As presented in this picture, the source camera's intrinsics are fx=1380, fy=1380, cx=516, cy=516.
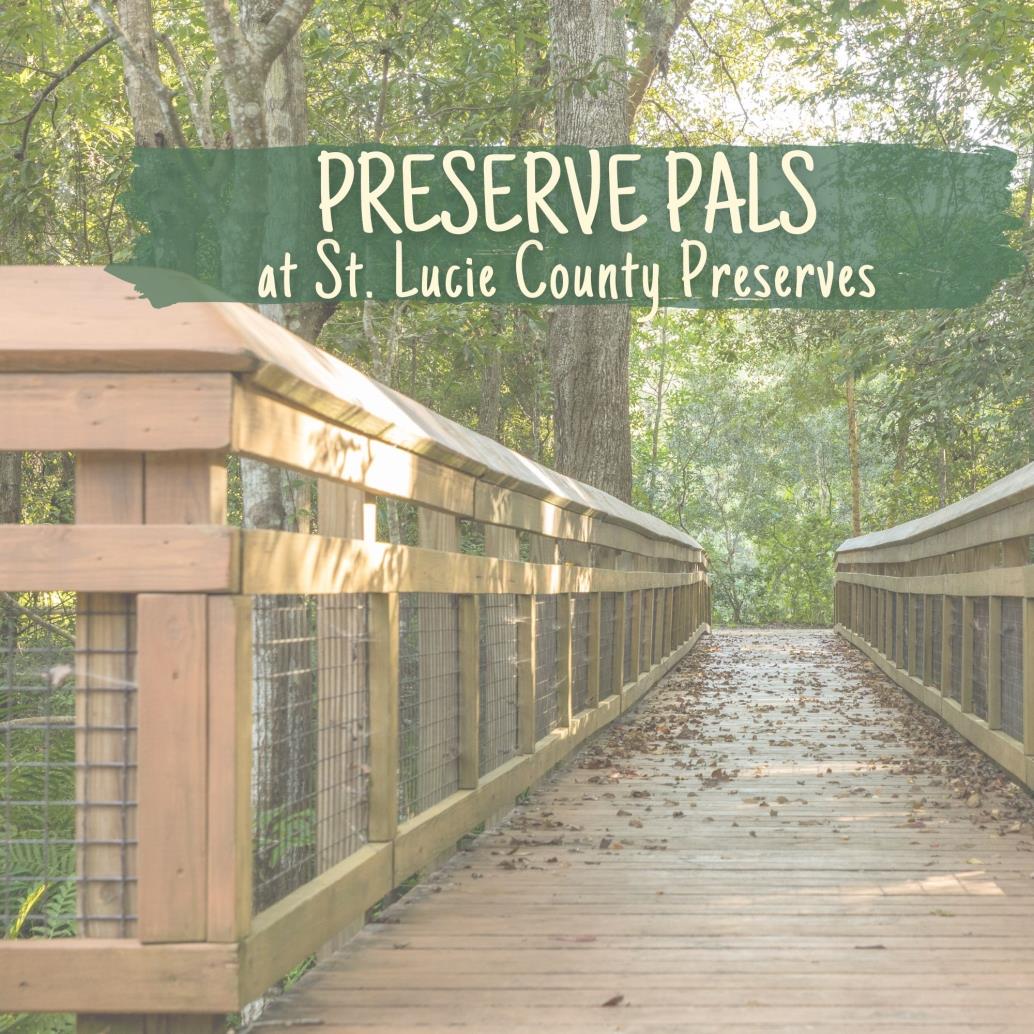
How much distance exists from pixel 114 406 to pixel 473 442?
98.1 inches

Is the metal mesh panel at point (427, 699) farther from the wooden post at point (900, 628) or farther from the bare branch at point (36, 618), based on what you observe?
the wooden post at point (900, 628)

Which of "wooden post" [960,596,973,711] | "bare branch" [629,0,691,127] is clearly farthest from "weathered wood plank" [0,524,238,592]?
"bare branch" [629,0,691,127]

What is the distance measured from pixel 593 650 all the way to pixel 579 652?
25 cm

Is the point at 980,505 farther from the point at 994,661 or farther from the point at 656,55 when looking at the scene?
the point at 656,55

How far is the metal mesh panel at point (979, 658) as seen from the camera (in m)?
7.55

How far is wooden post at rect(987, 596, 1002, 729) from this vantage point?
22.7 ft

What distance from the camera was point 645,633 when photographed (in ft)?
38.7

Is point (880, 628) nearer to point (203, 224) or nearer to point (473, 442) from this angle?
point (203, 224)

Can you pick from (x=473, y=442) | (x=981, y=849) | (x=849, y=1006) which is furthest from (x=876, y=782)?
(x=849, y=1006)

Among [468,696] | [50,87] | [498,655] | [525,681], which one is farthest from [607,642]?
[50,87]

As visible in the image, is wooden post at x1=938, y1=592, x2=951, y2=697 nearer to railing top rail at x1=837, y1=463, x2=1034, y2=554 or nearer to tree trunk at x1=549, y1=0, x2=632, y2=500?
railing top rail at x1=837, y1=463, x2=1034, y2=554

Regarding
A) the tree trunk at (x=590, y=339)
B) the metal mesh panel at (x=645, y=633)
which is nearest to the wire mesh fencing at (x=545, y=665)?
the metal mesh panel at (x=645, y=633)

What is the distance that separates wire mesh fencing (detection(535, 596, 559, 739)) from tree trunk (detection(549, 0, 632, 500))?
218 inches

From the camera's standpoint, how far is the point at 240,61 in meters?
6.78
